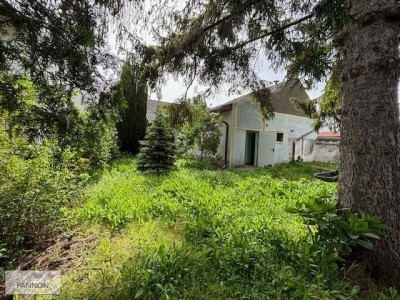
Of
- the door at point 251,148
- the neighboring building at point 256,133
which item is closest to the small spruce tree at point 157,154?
the neighboring building at point 256,133

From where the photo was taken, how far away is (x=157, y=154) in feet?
26.3

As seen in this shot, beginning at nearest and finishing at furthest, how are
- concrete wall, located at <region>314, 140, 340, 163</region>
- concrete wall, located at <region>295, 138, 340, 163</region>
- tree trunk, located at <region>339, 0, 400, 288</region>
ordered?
tree trunk, located at <region>339, 0, 400, 288</region> < concrete wall, located at <region>295, 138, 340, 163</region> < concrete wall, located at <region>314, 140, 340, 163</region>

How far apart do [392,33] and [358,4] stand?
1.41ft

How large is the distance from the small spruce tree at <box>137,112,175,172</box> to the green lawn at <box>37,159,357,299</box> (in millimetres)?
3581

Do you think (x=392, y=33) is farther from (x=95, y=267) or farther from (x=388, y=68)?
(x=95, y=267)

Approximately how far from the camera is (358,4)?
2.31 metres

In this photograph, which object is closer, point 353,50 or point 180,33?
point 353,50

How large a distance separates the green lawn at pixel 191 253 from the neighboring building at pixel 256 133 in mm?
6146

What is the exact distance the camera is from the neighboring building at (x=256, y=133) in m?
10.3

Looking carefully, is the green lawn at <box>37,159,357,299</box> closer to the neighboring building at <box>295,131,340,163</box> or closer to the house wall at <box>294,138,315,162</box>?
the house wall at <box>294,138,315,162</box>

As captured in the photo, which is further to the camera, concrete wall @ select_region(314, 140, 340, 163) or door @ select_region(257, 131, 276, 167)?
concrete wall @ select_region(314, 140, 340, 163)

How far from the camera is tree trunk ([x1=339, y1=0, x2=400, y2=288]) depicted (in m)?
2.18

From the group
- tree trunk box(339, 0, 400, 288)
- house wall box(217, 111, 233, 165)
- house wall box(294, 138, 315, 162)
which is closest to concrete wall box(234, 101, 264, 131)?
house wall box(217, 111, 233, 165)

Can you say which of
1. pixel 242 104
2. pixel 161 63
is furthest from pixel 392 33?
pixel 242 104
